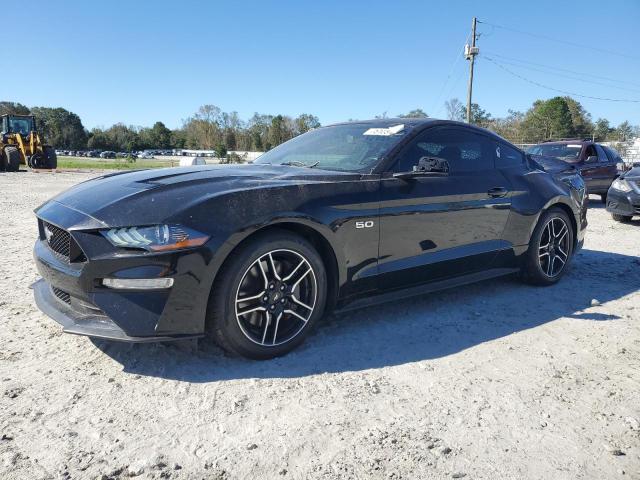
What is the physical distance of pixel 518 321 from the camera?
3766mm

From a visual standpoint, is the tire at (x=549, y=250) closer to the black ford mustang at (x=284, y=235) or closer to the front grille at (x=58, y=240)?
the black ford mustang at (x=284, y=235)

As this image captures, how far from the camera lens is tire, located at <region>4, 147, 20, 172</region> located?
73.7 ft

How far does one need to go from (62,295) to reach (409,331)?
7.39ft

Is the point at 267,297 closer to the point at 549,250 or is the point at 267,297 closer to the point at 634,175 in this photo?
the point at 549,250

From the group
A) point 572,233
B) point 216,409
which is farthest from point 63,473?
point 572,233

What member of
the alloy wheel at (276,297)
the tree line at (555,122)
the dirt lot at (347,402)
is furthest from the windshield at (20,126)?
the tree line at (555,122)

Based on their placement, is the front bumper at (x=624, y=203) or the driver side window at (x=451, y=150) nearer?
the driver side window at (x=451, y=150)

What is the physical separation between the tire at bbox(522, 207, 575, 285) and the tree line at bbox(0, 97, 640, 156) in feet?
110

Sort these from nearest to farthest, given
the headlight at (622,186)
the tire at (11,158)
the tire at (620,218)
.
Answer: the headlight at (622,186), the tire at (620,218), the tire at (11,158)

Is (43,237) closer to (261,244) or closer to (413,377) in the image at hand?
(261,244)

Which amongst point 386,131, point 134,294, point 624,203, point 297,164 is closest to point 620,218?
point 624,203

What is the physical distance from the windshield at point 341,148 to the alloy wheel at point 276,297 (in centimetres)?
91

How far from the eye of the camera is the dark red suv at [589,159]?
11633mm

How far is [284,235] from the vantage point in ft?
9.56
